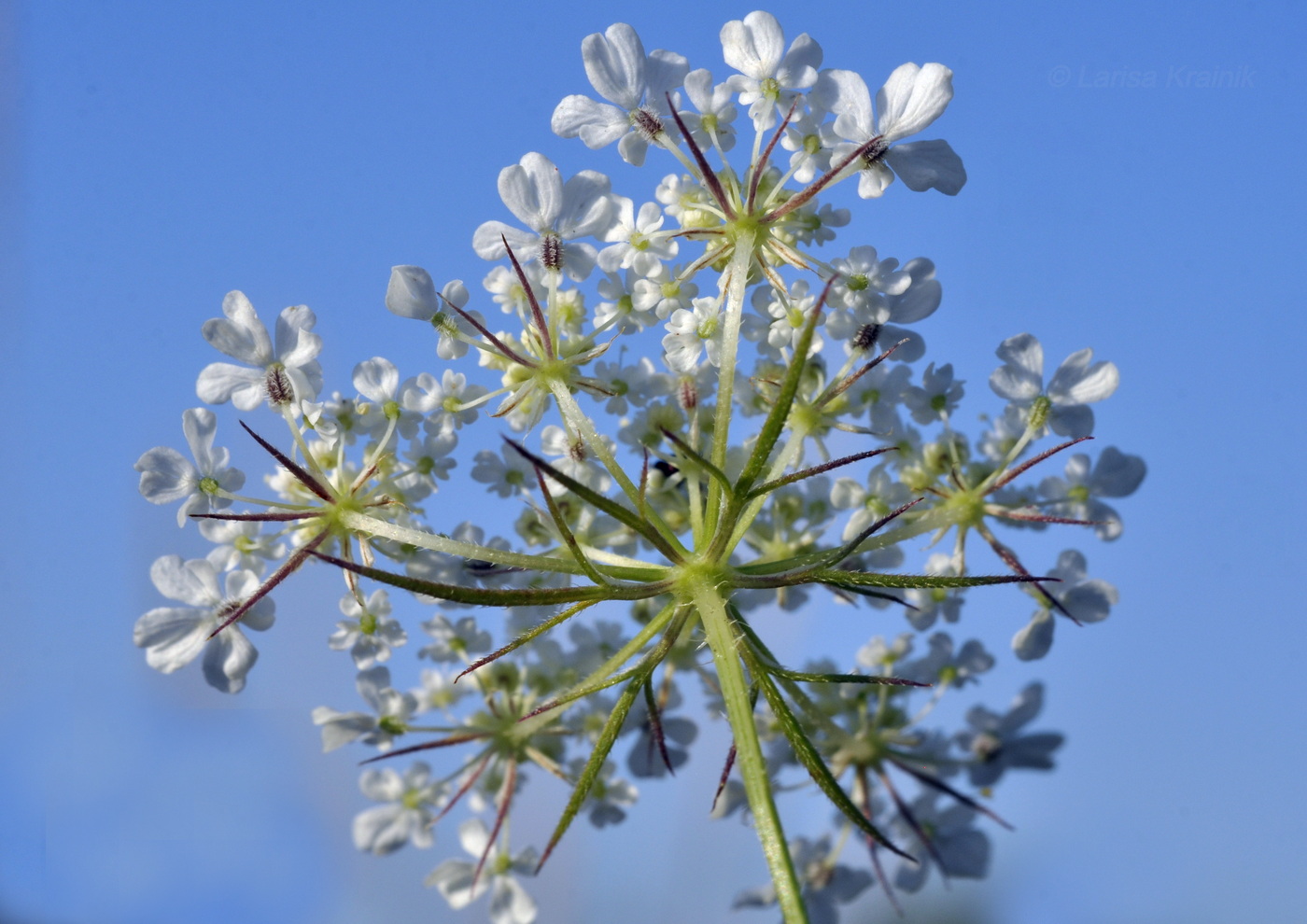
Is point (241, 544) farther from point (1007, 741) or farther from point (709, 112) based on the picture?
point (1007, 741)

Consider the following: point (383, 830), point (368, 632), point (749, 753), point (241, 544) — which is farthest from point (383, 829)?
point (749, 753)

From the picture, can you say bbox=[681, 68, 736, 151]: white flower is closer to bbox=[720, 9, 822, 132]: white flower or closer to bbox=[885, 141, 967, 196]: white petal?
bbox=[720, 9, 822, 132]: white flower

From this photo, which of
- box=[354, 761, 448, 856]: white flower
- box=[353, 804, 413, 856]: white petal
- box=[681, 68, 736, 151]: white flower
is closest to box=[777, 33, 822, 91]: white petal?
box=[681, 68, 736, 151]: white flower

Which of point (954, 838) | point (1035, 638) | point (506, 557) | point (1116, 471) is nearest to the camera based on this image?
point (506, 557)

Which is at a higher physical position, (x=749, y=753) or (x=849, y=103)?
(x=849, y=103)

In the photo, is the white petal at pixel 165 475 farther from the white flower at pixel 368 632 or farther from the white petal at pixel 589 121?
the white petal at pixel 589 121

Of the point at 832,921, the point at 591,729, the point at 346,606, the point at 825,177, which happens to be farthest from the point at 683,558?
the point at 832,921

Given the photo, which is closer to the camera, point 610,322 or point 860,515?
point 610,322

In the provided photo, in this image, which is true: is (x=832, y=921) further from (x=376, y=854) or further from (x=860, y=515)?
(x=860, y=515)
